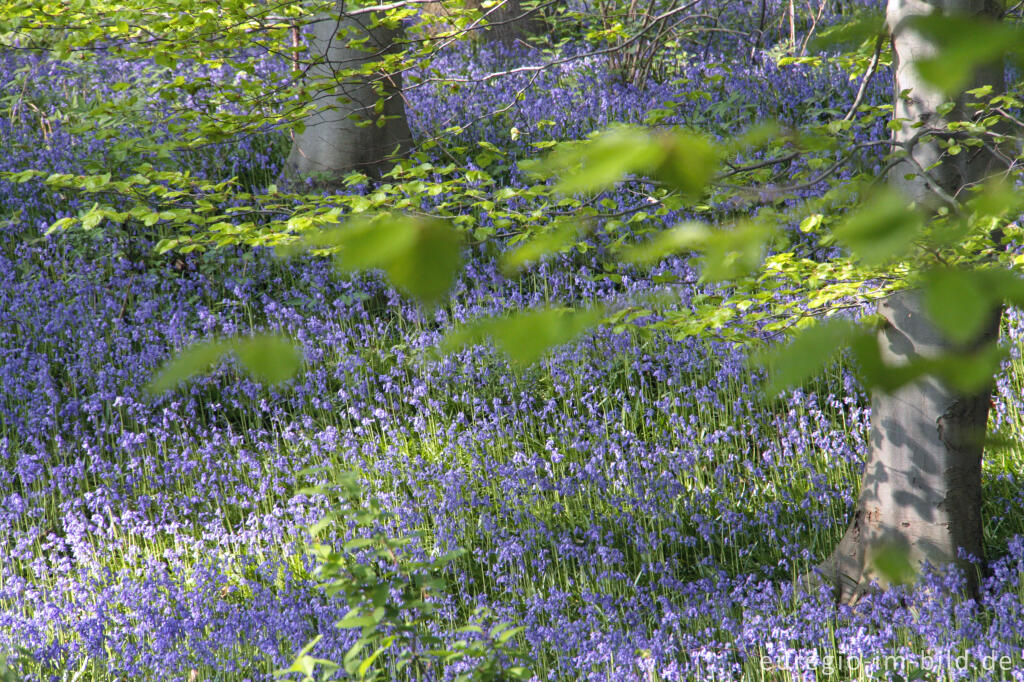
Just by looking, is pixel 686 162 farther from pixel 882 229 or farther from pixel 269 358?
pixel 269 358

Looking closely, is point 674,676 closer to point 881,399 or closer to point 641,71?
point 881,399

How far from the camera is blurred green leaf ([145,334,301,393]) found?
0.80m

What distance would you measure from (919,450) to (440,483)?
2.26 m

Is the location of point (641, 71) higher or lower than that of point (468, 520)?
higher

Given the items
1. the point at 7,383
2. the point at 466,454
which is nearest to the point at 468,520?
the point at 466,454

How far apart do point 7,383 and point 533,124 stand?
4.77 m

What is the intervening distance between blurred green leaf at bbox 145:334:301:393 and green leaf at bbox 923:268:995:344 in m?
0.59

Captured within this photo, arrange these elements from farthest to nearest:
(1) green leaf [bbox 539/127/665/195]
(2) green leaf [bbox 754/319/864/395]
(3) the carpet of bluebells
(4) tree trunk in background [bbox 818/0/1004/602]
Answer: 1. (3) the carpet of bluebells
2. (4) tree trunk in background [bbox 818/0/1004/602]
3. (2) green leaf [bbox 754/319/864/395]
4. (1) green leaf [bbox 539/127/665/195]

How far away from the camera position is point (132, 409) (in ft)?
16.6

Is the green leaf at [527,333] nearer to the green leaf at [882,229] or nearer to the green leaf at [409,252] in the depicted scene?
the green leaf at [409,252]

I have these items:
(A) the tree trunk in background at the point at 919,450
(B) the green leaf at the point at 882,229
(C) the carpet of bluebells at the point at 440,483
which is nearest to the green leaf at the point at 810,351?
(B) the green leaf at the point at 882,229

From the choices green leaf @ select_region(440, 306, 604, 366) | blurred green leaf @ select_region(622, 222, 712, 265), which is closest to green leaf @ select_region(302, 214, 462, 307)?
green leaf @ select_region(440, 306, 604, 366)

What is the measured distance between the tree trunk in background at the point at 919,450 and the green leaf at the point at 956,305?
240cm

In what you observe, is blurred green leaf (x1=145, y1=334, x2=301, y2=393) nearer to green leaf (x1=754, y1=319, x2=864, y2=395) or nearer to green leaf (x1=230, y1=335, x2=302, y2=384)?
green leaf (x1=230, y1=335, x2=302, y2=384)
